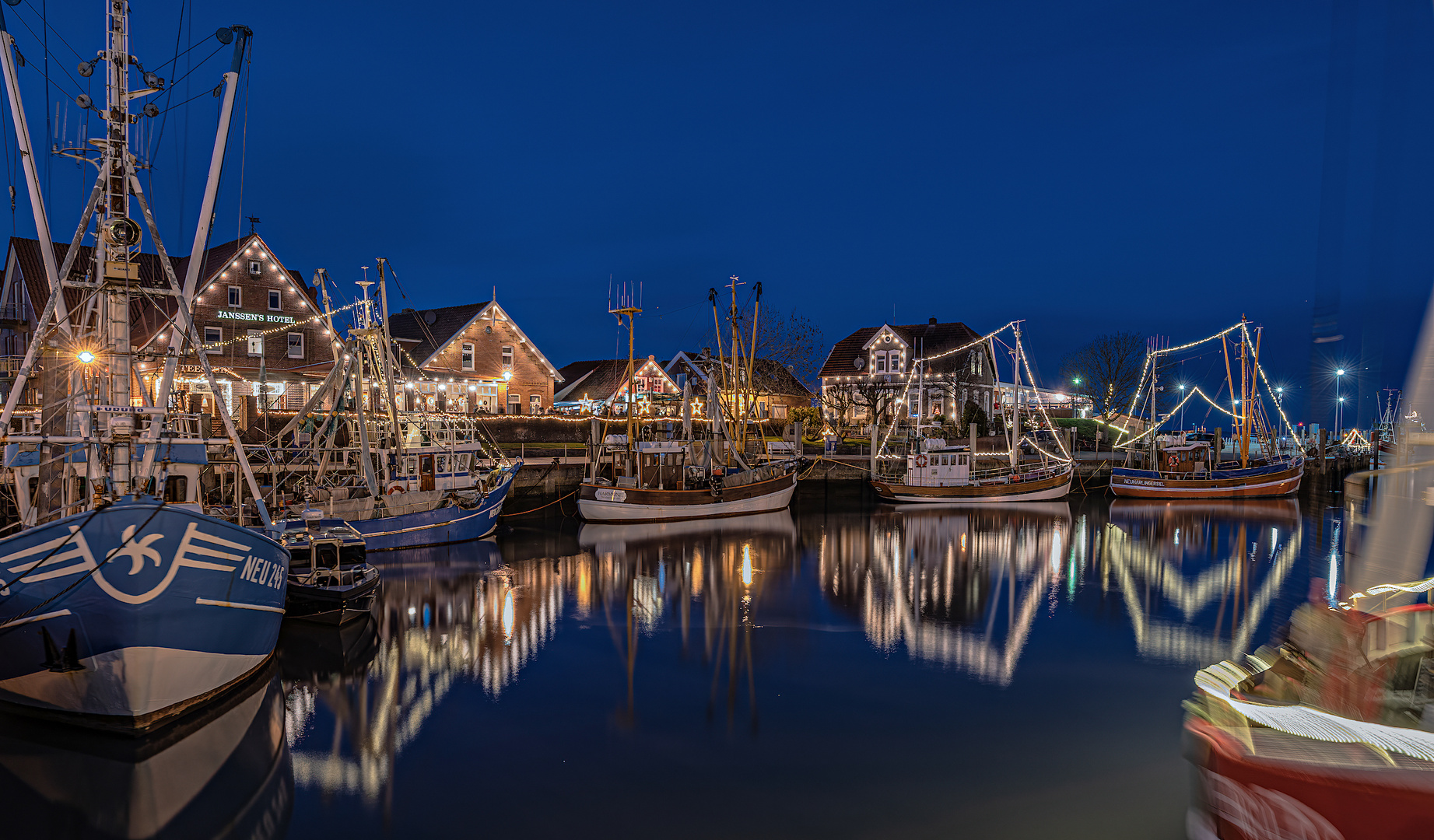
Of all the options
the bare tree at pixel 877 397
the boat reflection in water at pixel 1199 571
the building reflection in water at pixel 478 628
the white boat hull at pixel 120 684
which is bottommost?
the building reflection in water at pixel 478 628

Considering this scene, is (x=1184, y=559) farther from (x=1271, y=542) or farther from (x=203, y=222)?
(x=203, y=222)

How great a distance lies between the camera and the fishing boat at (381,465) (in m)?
24.0

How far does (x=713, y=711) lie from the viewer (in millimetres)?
11750

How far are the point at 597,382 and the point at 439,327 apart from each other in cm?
1394

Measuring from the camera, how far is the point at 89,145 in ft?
36.3

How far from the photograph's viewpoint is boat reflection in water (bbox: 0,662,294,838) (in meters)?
8.34

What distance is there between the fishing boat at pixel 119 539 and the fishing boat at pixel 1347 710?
10.3 metres

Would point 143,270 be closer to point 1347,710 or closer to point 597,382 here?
point 597,382

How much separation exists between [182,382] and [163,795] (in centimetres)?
2499

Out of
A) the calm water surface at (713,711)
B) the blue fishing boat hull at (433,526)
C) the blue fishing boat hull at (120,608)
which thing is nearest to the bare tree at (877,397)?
the calm water surface at (713,711)

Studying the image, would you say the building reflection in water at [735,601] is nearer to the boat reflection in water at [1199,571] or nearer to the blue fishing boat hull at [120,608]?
the boat reflection in water at [1199,571]

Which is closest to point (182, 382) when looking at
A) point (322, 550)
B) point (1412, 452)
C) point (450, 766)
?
point (322, 550)

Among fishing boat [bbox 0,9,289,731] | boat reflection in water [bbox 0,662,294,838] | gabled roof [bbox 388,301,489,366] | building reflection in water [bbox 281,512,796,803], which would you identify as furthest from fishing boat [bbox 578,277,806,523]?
boat reflection in water [bbox 0,662,294,838]

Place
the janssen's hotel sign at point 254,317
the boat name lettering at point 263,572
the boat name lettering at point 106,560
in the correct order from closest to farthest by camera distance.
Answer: the boat name lettering at point 106,560 → the boat name lettering at point 263,572 → the janssen's hotel sign at point 254,317
